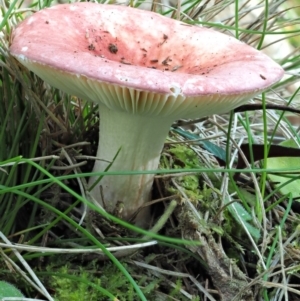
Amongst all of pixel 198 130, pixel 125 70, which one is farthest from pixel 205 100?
pixel 198 130

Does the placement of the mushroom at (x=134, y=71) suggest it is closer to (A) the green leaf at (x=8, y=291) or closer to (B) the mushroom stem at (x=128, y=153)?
(B) the mushroom stem at (x=128, y=153)

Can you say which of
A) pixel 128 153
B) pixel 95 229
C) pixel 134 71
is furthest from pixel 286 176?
pixel 134 71

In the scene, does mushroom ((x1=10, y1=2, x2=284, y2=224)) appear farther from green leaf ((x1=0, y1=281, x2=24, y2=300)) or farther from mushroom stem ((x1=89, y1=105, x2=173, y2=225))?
green leaf ((x1=0, y1=281, x2=24, y2=300))

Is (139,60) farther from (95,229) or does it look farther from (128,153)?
(95,229)

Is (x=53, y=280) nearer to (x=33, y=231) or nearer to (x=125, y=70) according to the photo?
(x=33, y=231)

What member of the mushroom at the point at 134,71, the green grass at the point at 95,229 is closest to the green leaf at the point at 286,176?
the green grass at the point at 95,229
